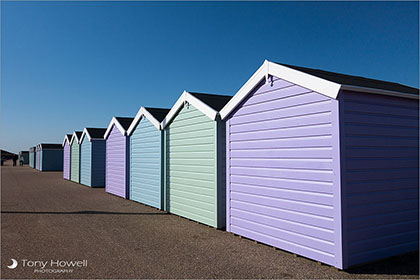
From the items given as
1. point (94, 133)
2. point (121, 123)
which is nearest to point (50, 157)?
point (94, 133)

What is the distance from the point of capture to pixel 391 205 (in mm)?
5375

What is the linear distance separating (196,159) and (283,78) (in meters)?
3.66

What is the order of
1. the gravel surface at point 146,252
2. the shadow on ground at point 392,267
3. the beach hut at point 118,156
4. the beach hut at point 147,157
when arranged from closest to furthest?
the shadow on ground at point 392,267
the gravel surface at point 146,252
the beach hut at point 147,157
the beach hut at point 118,156

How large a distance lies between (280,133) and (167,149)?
5101mm

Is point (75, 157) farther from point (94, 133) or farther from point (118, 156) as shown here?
point (118, 156)

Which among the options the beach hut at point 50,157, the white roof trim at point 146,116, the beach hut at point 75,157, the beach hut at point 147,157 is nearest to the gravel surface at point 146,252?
the beach hut at point 147,157

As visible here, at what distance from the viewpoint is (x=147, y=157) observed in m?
11.6

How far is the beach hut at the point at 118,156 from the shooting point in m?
13.4

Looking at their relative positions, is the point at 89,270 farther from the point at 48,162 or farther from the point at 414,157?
the point at 48,162

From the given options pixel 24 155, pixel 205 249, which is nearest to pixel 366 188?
pixel 205 249

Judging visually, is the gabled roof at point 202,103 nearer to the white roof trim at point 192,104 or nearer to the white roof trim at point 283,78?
the white roof trim at point 192,104

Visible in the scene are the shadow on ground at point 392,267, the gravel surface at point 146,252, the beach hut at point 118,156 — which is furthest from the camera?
the beach hut at point 118,156

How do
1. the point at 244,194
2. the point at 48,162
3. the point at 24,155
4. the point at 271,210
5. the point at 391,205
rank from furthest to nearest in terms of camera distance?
the point at 24,155 → the point at 48,162 → the point at 244,194 → the point at 271,210 → the point at 391,205

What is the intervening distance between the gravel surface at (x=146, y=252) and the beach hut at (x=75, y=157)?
1184 cm
